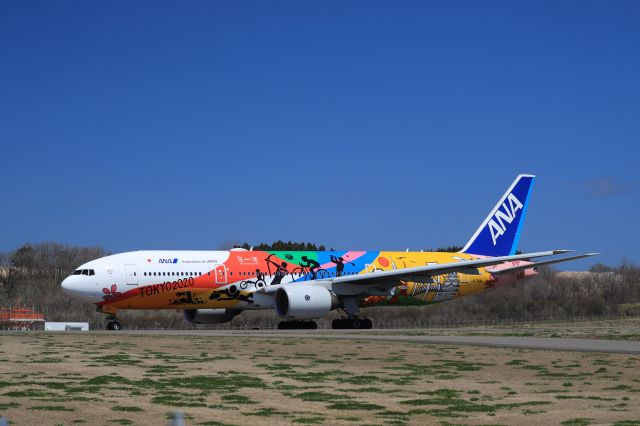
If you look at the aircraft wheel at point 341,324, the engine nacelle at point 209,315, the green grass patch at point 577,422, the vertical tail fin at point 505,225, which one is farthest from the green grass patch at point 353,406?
the vertical tail fin at point 505,225

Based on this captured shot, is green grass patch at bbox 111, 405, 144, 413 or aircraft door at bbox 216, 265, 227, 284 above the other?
aircraft door at bbox 216, 265, 227, 284

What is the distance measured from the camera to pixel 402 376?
2230cm

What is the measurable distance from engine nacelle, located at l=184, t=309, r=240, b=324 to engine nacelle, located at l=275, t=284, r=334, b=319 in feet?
15.8

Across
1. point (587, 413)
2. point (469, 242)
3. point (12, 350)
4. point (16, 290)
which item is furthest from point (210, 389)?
point (16, 290)

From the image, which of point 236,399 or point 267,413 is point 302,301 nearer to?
point 236,399

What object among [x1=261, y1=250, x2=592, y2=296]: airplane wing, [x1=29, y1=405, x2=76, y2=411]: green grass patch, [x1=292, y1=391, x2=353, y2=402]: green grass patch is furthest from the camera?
[x1=261, y1=250, x2=592, y2=296]: airplane wing

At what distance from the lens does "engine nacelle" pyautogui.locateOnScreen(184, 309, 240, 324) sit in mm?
50188

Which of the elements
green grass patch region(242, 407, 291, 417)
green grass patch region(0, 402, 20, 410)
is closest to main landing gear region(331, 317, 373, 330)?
green grass patch region(242, 407, 291, 417)

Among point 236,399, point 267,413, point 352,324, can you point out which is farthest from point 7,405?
point 352,324

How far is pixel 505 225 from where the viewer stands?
187 feet

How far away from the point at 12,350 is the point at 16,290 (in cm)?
6405

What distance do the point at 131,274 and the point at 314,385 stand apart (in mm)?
26359

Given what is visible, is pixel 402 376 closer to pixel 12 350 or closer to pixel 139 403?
pixel 139 403

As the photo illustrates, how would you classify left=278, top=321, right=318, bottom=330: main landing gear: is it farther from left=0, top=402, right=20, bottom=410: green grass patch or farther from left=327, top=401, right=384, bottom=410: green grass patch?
left=0, top=402, right=20, bottom=410: green grass patch
